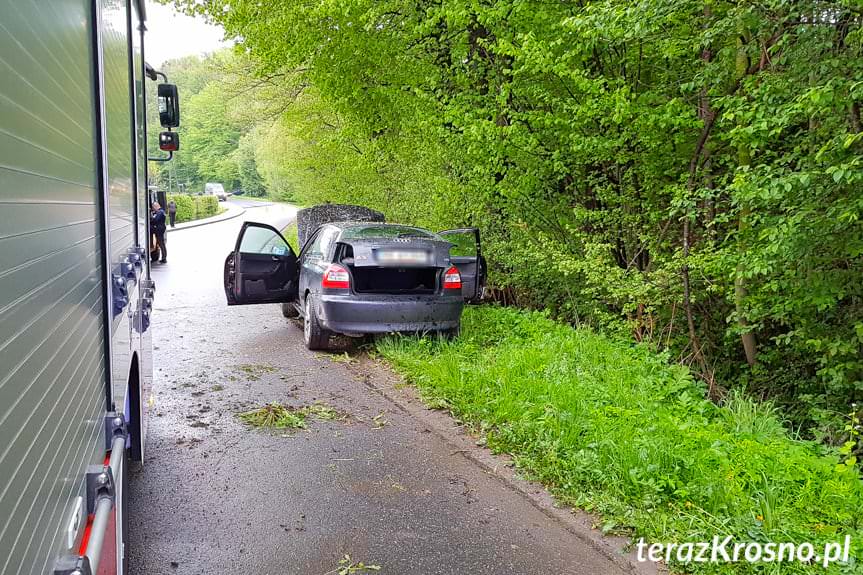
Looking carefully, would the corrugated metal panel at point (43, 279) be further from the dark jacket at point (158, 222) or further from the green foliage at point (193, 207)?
the green foliage at point (193, 207)

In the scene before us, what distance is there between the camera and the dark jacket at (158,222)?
15869 mm

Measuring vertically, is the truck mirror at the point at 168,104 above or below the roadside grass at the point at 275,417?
above

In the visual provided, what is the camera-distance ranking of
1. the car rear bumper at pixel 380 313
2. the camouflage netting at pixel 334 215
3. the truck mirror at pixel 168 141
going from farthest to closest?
the camouflage netting at pixel 334 215
the car rear bumper at pixel 380 313
the truck mirror at pixel 168 141

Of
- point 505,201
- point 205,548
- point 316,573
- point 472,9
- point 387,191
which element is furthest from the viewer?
point 387,191

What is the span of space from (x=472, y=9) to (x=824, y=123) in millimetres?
4729

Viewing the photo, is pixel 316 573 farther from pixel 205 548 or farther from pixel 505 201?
pixel 505 201

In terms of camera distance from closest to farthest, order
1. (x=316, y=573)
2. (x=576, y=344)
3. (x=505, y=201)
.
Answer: (x=316, y=573) → (x=576, y=344) → (x=505, y=201)

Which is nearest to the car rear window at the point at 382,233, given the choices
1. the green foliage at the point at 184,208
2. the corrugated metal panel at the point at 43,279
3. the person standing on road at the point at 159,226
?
the corrugated metal panel at the point at 43,279

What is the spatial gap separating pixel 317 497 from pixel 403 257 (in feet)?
13.1

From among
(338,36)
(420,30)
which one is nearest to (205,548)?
(420,30)

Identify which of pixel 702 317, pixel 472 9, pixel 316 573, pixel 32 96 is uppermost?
pixel 472 9

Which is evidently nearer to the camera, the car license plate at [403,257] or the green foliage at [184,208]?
the car license plate at [403,257]

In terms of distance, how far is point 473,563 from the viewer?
3.46 meters

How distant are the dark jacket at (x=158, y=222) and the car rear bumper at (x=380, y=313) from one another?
973 cm
